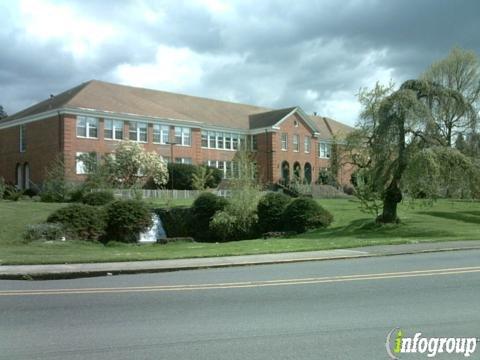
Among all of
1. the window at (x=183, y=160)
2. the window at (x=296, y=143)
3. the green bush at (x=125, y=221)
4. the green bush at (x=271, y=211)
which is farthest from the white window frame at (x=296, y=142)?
the green bush at (x=125, y=221)

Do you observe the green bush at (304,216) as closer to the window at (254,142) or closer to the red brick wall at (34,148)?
the red brick wall at (34,148)

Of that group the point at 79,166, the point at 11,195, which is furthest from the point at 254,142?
A: the point at 11,195

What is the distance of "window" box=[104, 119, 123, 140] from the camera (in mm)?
52812

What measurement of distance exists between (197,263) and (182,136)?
148 feet

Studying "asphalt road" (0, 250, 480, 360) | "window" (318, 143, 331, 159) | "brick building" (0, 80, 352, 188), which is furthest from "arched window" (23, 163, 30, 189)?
"asphalt road" (0, 250, 480, 360)

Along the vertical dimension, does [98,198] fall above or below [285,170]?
below

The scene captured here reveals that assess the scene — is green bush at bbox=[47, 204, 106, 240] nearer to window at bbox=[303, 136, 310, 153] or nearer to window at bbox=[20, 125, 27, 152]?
window at bbox=[20, 125, 27, 152]

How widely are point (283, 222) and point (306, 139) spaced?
143 ft

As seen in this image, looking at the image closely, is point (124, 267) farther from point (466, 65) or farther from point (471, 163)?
point (466, 65)

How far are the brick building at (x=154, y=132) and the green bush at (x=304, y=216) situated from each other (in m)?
7.09

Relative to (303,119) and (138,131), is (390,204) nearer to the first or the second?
(138,131)

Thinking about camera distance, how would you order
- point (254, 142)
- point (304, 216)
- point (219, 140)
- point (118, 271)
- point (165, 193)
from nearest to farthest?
point (118, 271), point (304, 216), point (165, 193), point (219, 140), point (254, 142)

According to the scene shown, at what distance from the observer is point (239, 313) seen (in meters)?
8.66

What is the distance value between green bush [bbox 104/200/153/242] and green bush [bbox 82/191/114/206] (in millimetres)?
4565
